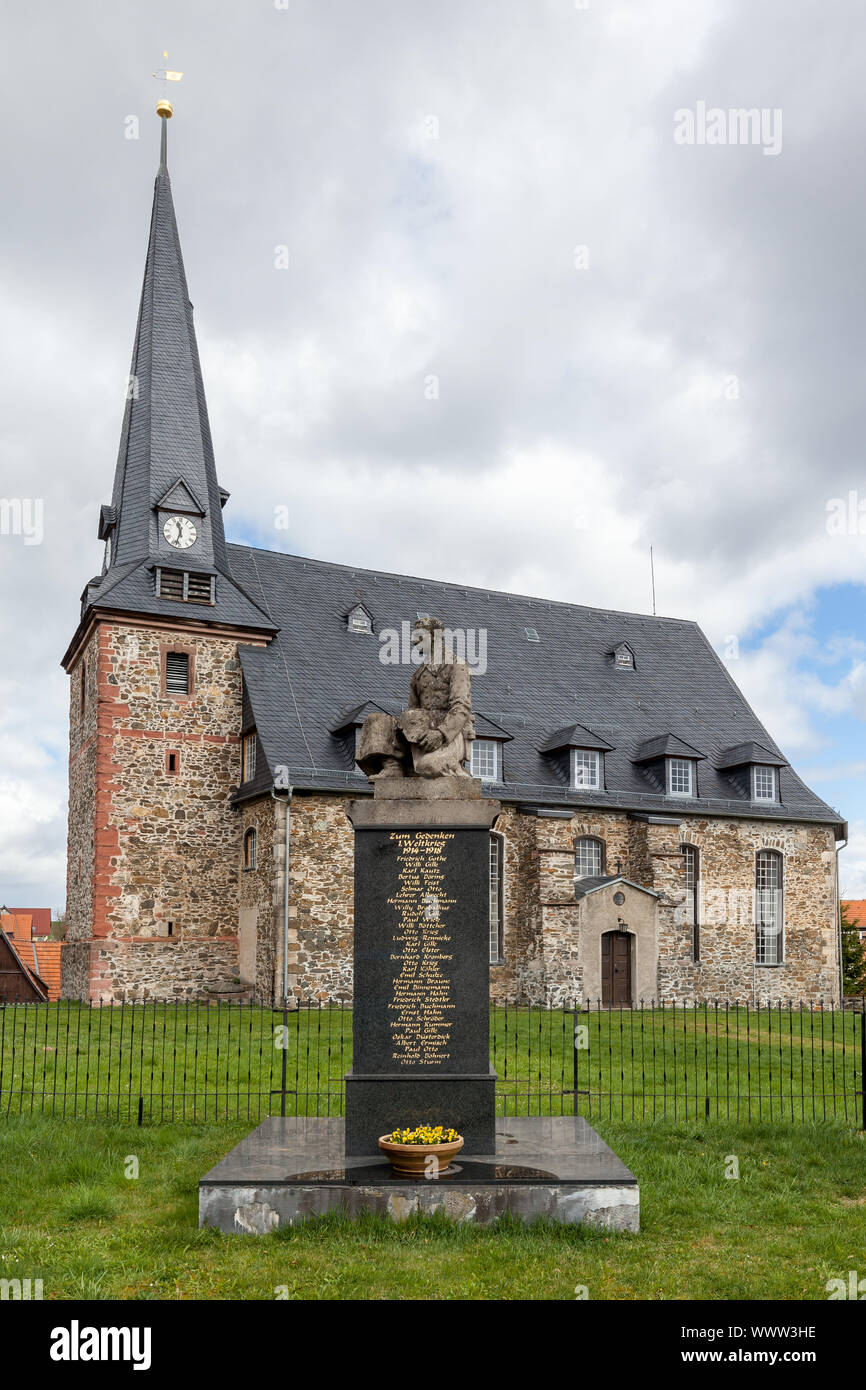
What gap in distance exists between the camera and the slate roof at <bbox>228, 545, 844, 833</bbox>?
1094 inches

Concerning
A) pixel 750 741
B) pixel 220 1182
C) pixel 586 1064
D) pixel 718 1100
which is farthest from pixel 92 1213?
pixel 750 741

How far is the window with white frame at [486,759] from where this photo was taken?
28.5 m

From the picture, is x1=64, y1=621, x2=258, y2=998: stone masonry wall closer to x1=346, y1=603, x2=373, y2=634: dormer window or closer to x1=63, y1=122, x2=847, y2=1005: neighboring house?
x1=63, y1=122, x2=847, y2=1005: neighboring house

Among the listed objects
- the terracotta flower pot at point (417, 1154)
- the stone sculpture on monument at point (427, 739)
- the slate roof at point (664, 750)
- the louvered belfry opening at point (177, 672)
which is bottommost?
the terracotta flower pot at point (417, 1154)

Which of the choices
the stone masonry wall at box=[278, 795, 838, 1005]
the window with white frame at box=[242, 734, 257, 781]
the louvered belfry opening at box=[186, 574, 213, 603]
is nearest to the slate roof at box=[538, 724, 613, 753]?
the stone masonry wall at box=[278, 795, 838, 1005]

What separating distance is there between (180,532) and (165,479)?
162cm

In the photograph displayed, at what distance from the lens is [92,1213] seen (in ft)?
26.1

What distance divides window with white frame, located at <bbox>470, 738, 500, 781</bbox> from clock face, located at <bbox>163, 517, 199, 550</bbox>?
29.6ft

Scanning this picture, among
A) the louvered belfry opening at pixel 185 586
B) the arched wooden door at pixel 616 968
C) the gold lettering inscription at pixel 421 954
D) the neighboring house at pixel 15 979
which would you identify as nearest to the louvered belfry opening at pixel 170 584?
the louvered belfry opening at pixel 185 586

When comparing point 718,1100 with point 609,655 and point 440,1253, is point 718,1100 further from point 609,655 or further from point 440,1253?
point 609,655

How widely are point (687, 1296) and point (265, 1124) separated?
4.65 metres

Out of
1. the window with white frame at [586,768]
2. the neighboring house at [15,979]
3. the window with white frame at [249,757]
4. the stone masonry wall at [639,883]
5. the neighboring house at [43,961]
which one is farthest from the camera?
the neighboring house at [43,961]

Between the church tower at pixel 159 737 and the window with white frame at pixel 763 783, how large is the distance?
1437 centimetres

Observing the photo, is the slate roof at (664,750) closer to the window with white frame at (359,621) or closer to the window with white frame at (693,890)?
the window with white frame at (693,890)
